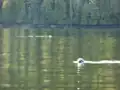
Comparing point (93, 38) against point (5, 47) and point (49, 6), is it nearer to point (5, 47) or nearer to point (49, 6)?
point (49, 6)

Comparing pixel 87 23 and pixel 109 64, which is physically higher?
pixel 87 23

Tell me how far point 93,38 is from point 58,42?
12.5 inches

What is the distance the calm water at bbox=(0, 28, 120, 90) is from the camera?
304 centimetres

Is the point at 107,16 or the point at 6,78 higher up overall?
the point at 107,16

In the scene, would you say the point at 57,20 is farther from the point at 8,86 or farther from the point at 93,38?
the point at 8,86

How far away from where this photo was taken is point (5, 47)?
3.09 m

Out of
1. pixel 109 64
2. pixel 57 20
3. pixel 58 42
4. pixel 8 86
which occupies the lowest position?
pixel 8 86

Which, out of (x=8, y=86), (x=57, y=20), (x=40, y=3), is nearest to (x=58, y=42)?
(x=57, y=20)

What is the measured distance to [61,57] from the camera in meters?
3.05

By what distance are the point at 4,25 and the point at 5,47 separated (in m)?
0.20

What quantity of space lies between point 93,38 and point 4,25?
0.82 m

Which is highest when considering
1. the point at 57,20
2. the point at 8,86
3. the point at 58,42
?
the point at 57,20

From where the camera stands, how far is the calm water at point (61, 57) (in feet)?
9.98

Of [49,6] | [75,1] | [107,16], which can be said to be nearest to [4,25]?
[49,6]
